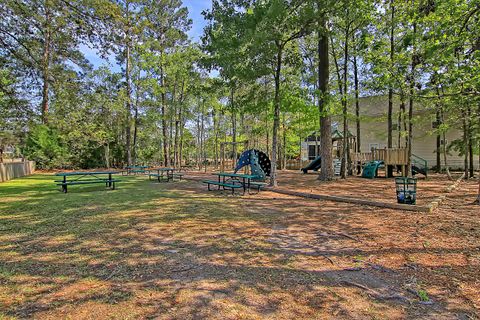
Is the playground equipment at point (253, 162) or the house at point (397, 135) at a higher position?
the house at point (397, 135)

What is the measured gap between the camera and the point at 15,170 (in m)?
16.4

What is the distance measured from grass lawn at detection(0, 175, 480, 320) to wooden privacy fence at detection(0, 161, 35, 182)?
11425mm

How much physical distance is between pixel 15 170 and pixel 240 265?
18906 mm

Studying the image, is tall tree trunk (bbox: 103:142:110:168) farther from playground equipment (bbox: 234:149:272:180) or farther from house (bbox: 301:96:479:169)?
house (bbox: 301:96:479:169)

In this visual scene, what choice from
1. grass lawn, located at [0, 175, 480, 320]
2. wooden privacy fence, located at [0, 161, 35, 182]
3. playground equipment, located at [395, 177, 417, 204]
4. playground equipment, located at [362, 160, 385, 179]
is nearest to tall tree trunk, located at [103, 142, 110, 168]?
wooden privacy fence, located at [0, 161, 35, 182]

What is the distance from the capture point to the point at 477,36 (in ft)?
19.6

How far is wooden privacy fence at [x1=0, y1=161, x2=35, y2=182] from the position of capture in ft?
47.8

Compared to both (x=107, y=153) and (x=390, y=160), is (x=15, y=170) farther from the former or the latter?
(x=390, y=160)

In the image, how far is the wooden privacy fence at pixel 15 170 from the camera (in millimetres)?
14575

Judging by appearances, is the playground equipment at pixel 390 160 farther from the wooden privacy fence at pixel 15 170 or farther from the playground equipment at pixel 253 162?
the wooden privacy fence at pixel 15 170

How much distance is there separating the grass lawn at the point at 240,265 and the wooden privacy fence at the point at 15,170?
11.4 m

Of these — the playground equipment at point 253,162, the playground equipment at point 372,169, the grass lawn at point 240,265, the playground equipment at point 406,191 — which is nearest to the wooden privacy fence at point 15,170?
the grass lawn at point 240,265

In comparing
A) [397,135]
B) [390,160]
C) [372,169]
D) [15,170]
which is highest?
[397,135]

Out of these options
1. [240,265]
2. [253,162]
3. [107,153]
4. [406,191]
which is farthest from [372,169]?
[107,153]
